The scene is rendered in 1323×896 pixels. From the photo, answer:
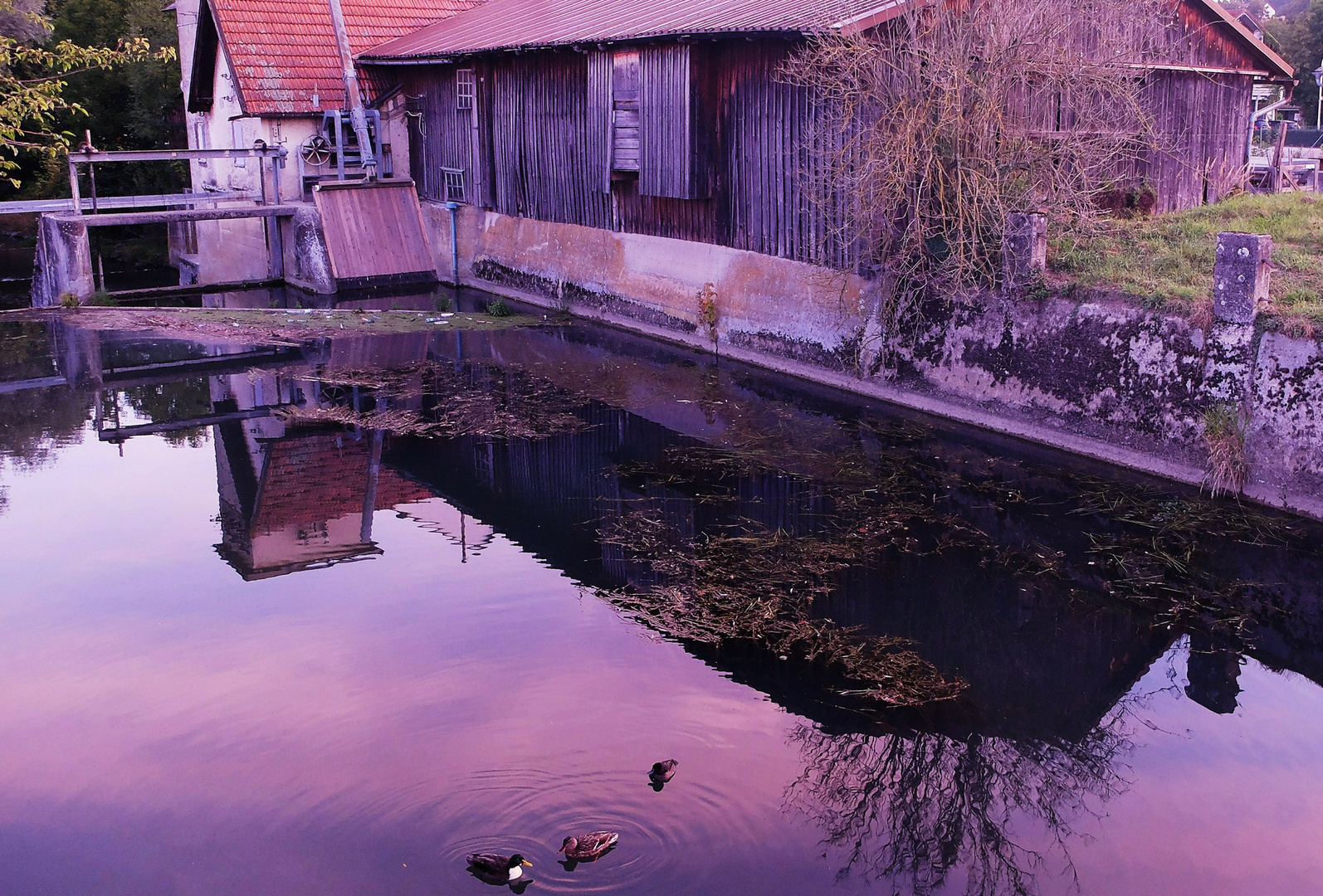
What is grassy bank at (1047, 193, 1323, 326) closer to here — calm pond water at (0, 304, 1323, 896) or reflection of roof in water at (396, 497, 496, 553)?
calm pond water at (0, 304, 1323, 896)

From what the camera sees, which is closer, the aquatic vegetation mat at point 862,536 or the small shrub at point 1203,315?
the aquatic vegetation mat at point 862,536

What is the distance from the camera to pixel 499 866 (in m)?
4.77

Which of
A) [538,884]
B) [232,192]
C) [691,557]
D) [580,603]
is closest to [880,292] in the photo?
[691,557]

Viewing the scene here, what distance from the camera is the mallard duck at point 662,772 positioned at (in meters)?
5.46

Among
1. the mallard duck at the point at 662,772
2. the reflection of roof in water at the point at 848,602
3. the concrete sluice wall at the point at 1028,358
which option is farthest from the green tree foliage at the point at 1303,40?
the mallard duck at the point at 662,772

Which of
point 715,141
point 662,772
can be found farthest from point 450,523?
point 715,141

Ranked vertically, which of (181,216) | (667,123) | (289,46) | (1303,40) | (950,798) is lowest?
(950,798)

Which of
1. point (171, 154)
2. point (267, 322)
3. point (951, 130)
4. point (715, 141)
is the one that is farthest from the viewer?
point (171, 154)

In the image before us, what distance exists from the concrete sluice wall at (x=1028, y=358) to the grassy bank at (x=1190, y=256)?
258 millimetres

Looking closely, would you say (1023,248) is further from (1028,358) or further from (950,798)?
(950,798)

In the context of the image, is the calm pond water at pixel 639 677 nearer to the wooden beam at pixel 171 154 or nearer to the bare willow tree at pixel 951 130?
the bare willow tree at pixel 951 130

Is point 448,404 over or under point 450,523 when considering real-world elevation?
over

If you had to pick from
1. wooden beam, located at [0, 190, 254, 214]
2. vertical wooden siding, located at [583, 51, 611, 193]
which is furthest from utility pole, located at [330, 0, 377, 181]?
vertical wooden siding, located at [583, 51, 611, 193]

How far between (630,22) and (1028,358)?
25.6 feet
